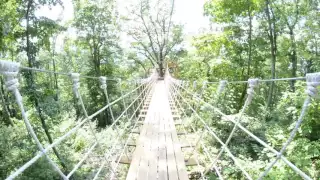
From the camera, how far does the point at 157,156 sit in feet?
10.2

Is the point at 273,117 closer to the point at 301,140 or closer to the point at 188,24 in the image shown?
the point at 301,140

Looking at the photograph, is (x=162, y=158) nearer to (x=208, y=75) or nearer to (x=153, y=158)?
(x=153, y=158)

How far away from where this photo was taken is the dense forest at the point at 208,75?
218 inches

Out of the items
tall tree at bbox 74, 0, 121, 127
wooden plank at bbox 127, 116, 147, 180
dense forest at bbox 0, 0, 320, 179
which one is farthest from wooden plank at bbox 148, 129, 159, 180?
tall tree at bbox 74, 0, 121, 127

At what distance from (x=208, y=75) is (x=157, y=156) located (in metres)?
8.56

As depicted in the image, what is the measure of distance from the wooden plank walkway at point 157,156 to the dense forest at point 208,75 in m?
0.40

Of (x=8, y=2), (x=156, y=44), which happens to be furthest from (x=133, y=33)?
(x=8, y=2)

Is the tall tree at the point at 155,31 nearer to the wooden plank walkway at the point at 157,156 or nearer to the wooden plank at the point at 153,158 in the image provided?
the wooden plank walkway at the point at 157,156

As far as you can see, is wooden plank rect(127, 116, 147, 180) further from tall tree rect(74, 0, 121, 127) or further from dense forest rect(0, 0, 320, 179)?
tall tree rect(74, 0, 121, 127)

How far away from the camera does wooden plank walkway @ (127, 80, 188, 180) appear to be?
2623 millimetres

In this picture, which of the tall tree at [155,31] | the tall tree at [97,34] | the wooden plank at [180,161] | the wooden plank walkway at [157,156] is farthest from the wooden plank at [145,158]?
the tall tree at [155,31]

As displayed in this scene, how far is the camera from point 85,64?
52.9 ft

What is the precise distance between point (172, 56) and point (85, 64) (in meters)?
10.9

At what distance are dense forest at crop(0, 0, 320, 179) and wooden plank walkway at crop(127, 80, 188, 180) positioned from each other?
1.32 feet
